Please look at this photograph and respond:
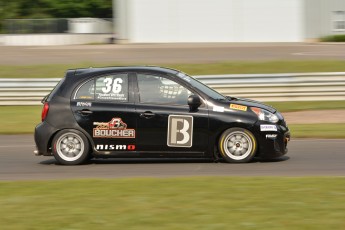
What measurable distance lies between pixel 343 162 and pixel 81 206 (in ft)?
17.2

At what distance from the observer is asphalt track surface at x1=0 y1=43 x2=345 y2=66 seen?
3494 centimetres

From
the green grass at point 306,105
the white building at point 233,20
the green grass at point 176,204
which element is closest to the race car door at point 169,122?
the green grass at point 176,204

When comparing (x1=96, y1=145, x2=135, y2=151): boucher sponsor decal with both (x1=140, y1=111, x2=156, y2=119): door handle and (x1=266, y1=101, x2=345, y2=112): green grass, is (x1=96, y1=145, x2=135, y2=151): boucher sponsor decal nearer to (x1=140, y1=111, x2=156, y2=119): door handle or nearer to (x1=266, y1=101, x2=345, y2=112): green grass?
(x1=140, y1=111, x2=156, y2=119): door handle

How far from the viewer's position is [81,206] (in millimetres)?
8078

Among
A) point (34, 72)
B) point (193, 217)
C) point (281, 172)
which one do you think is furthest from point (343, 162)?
point (34, 72)

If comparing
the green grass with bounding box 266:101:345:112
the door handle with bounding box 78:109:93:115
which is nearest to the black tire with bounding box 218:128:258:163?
the door handle with bounding box 78:109:93:115

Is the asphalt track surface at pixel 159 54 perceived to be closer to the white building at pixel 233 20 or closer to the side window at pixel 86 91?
the white building at pixel 233 20

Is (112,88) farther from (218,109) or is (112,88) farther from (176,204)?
(176,204)

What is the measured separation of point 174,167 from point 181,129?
1.89 ft

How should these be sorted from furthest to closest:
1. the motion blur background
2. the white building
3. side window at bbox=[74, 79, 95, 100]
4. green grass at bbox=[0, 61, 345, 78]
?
the white building
green grass at bbox=[0, 61, 345, 78]
side window at bbox=[74, 79, 95, 100]
the motion blur background

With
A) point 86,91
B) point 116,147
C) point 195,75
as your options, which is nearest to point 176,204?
point 116,147

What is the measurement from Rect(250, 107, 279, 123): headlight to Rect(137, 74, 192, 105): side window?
102 cm

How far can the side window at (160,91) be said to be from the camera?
480 inches

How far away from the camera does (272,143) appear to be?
12102 mm
